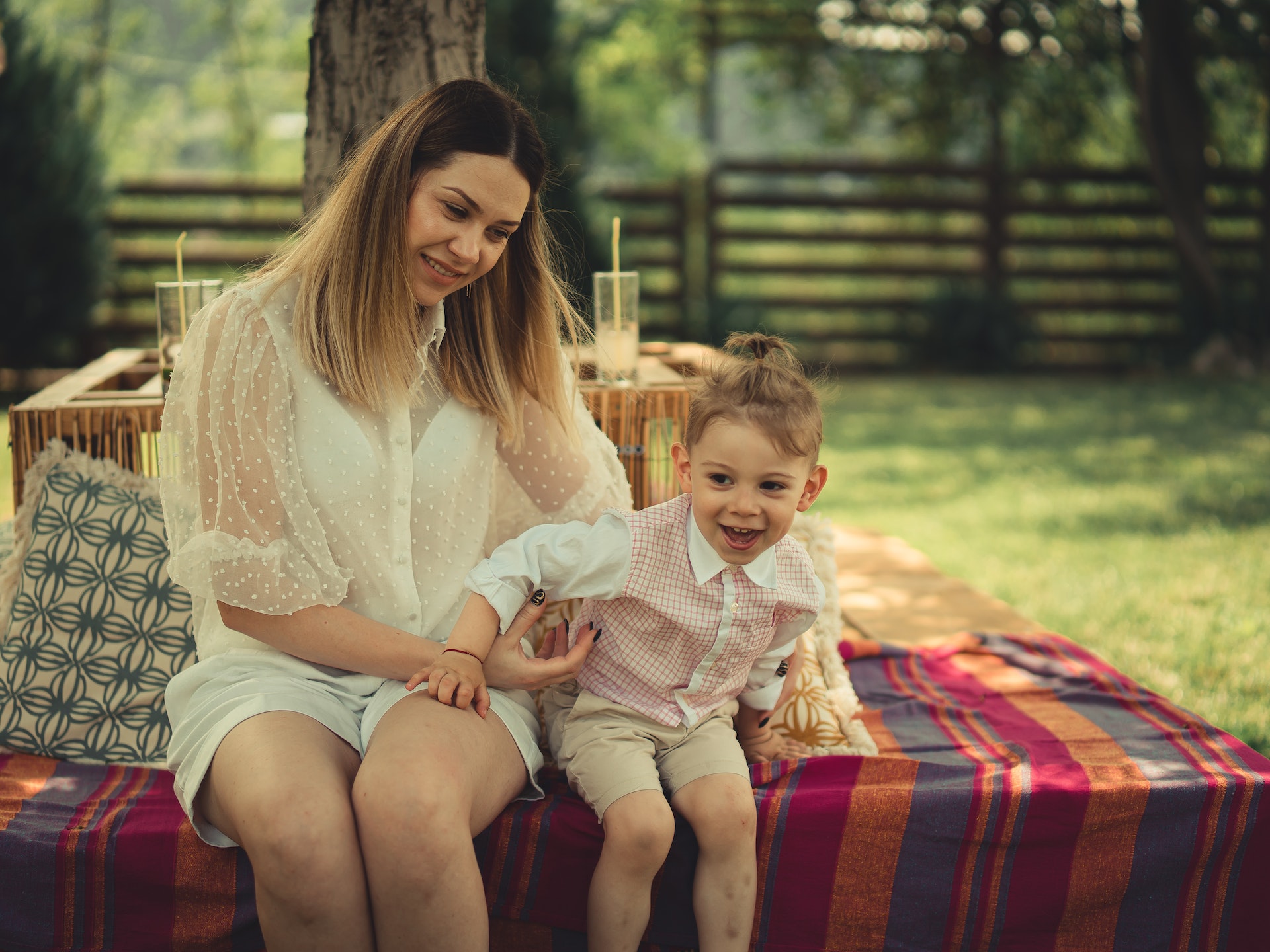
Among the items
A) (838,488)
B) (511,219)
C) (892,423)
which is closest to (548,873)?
(511,219)

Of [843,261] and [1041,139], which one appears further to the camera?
[1041,139]

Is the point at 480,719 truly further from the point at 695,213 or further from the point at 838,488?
the point at 695,213

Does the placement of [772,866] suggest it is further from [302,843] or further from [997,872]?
[302,843]

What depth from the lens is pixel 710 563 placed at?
1.87m

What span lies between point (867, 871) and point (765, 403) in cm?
81

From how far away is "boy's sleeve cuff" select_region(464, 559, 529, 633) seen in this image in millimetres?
1788

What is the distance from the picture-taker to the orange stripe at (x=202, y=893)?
1756mm

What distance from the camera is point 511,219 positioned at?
6.11ft

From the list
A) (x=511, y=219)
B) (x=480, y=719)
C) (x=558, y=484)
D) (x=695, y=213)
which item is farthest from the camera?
(x=695, y=213)

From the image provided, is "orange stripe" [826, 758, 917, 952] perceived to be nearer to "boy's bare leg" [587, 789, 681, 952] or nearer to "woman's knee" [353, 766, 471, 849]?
"boy's bare leg" [587, 789, 681, 952]

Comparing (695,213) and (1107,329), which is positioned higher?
(695,213)

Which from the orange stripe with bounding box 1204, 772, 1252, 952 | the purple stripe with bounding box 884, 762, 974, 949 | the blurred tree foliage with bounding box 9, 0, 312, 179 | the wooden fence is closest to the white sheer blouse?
the purple stripe with bounding box 884, 762, 974, 949

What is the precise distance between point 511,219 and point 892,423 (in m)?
5.72

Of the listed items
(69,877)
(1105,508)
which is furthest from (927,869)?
(1105,508)
